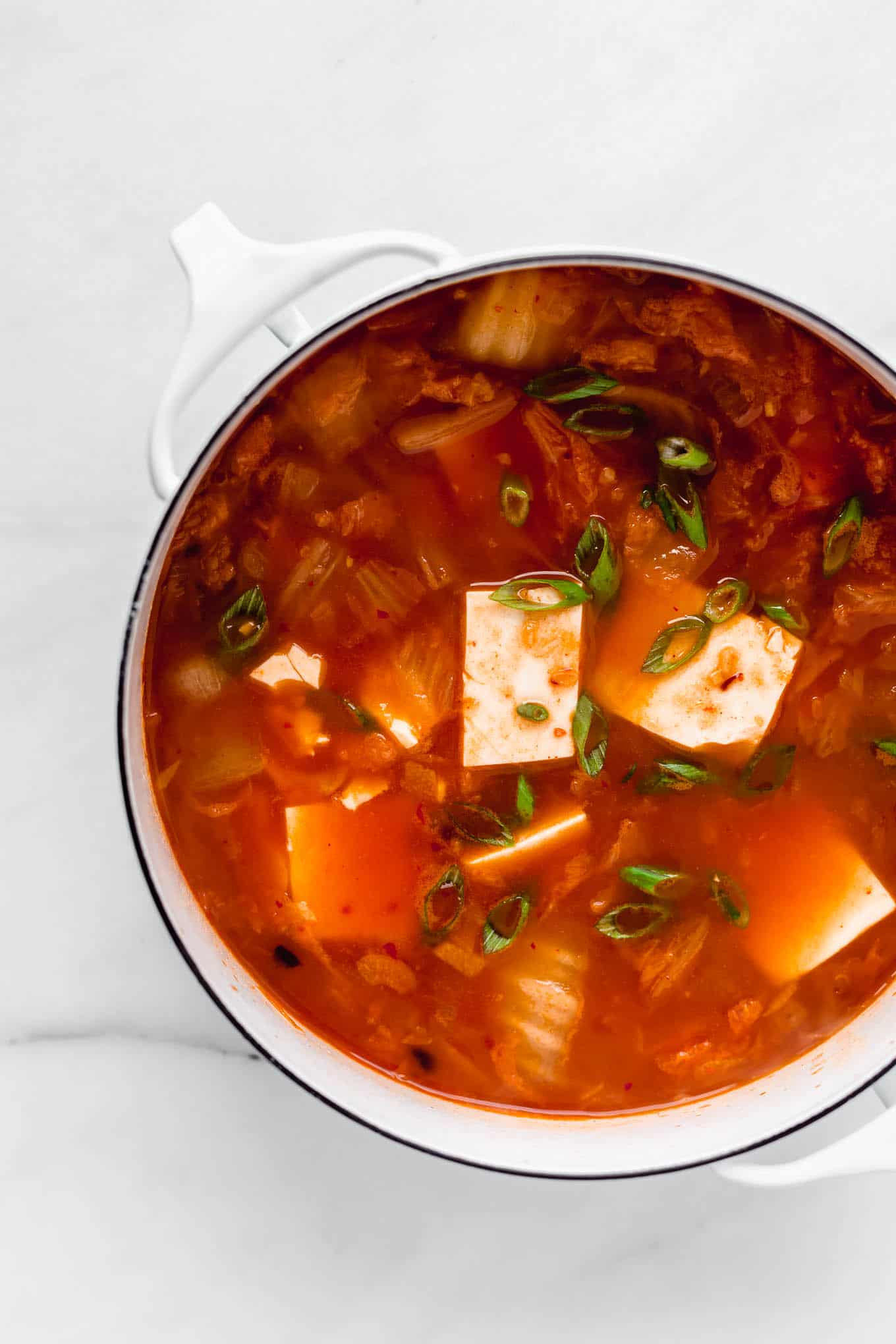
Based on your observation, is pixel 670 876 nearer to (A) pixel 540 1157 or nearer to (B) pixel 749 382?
(A) pixel 540 1157

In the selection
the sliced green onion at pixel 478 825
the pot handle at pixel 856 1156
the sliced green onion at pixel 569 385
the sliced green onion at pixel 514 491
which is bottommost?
the pot handle at pixel 856 1156

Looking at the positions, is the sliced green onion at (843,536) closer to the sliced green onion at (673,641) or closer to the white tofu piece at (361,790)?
the sliced green onion at (673,641)

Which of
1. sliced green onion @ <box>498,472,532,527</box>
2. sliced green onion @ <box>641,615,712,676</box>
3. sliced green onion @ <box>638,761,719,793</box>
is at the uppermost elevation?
sliced green onion @ <box>498,472,532,527</box>

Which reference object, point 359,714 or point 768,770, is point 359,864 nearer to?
point 359,714

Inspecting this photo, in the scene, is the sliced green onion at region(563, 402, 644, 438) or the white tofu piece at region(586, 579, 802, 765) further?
the white tofu piece at region(586, 579, 802, 765)

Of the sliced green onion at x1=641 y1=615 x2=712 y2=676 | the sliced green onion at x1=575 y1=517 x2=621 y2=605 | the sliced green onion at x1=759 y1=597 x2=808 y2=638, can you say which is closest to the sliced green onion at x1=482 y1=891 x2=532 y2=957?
the sliced green onion at x1=641 y1=615 x2=712 y2=676

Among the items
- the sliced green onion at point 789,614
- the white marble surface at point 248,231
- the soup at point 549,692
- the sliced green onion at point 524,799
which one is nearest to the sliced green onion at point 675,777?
the soup at point 549,692

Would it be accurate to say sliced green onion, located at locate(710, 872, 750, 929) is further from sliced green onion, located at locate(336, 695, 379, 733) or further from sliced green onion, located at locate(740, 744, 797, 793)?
sliced green onion, located at locate(336, 695, 379, 733)
